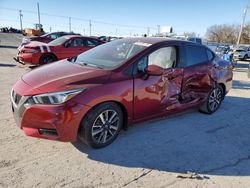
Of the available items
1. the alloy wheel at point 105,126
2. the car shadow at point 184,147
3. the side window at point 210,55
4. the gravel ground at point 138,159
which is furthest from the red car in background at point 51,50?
the alloy wheel at point 105,126

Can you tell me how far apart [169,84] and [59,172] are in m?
2.31

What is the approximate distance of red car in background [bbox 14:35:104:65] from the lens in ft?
31.1

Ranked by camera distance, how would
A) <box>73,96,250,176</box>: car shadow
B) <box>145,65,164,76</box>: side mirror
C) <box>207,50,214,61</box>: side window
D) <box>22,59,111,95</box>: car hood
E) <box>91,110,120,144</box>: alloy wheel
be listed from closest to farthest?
<box>22,59,111,95</box>: car hood → <box>73,96,250,176</box>: car shadow → <box>91,110,120,144</box>: alloy wheel → <box>145,65,164,76</box>: side mirror → <box>207,50,214,61</box>: side window

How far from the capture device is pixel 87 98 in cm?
312

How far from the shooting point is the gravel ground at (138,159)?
2.84 meters

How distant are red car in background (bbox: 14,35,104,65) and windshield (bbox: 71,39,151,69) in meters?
5.80

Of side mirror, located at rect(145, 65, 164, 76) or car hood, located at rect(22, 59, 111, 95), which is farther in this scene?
side mirror, located at rect(145, 65, 164, 76)

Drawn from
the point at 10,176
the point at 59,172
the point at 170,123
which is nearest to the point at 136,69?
the point at 170,123

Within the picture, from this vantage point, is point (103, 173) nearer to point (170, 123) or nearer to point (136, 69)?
point (136, 69)

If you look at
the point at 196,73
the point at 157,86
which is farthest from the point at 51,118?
the point at 196,73

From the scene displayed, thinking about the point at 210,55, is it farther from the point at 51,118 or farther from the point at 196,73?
the point at 51,118

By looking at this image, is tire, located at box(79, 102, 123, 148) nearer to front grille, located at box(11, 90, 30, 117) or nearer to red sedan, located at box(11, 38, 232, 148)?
red sedan, located at box(11, 38, 232, 148)

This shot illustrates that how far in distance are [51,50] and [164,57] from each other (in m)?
6.84

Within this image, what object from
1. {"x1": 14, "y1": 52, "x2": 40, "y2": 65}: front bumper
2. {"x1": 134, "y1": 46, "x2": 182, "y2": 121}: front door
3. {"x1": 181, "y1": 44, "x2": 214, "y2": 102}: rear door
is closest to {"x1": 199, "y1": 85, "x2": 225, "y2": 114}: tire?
{"x1": 181, "y1": 44, "x2": 214, "y2": 102}: rear door
